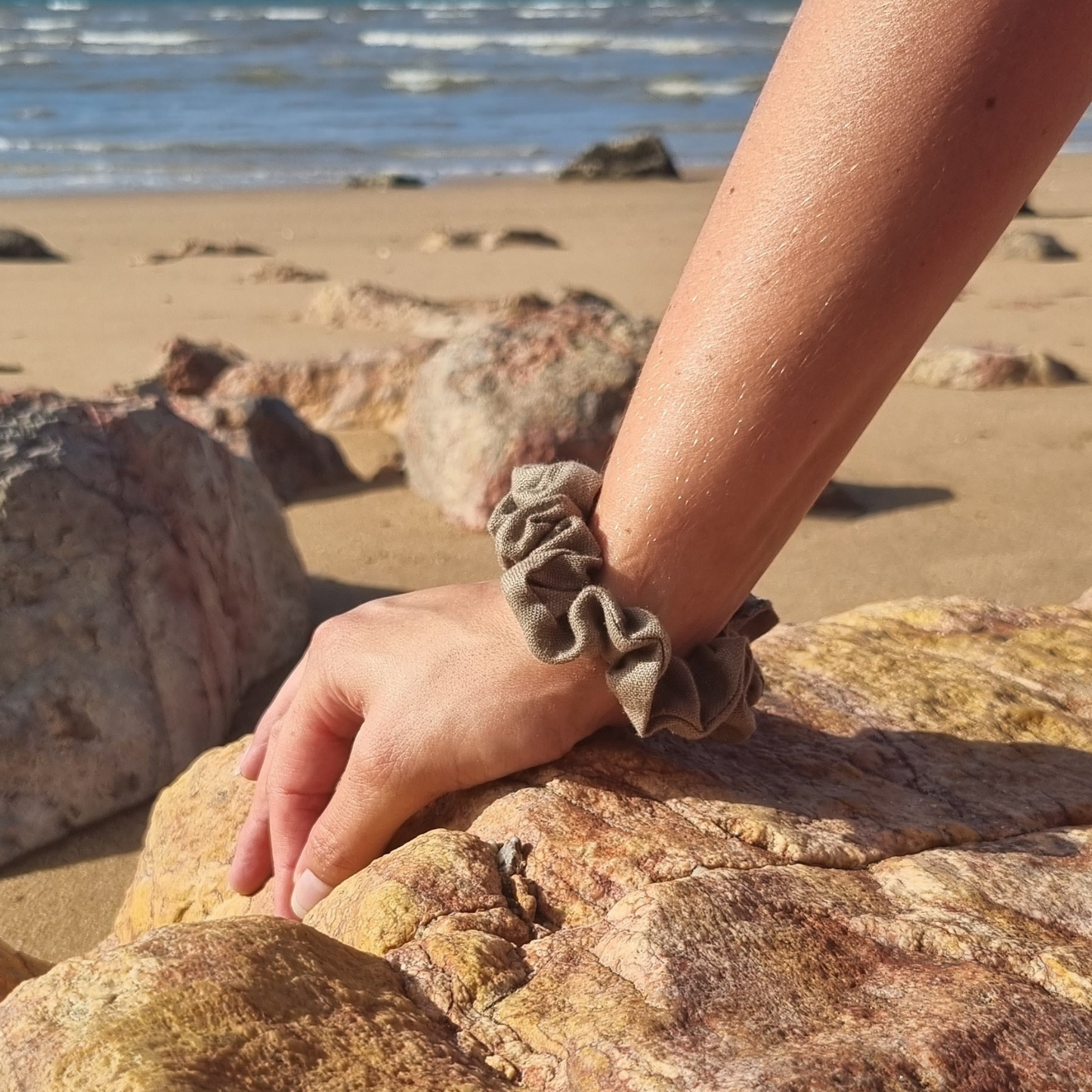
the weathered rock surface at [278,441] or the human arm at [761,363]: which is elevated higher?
the human arm at [761,363]

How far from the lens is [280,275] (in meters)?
8.97

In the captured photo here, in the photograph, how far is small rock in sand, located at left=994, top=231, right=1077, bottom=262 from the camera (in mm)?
8930

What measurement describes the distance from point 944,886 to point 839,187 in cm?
76

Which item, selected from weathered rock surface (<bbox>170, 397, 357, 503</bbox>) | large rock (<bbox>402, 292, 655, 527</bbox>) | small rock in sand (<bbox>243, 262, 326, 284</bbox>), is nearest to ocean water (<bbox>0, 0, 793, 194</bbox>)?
small rock in sand (<bbox>243, 262, 326, 284</bbox>)

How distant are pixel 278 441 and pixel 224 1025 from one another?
3997 millimetres

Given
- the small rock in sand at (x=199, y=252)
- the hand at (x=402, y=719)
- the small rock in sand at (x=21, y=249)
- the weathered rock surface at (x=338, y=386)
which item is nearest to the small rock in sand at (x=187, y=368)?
the weathered rock surface at (x=338, y=386)

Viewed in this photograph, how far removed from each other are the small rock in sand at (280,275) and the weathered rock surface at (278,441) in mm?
3924

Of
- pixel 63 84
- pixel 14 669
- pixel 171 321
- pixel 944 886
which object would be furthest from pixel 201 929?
pixel 63 84

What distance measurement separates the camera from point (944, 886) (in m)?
1.52

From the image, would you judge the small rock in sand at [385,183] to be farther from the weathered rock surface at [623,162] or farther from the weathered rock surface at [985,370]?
the weathered rock surface at [985,370]

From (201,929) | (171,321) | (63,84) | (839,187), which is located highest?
(839,187)

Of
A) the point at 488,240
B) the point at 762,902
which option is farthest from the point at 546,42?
the point at 762,902

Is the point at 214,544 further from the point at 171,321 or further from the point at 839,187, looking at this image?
the point at 171,321

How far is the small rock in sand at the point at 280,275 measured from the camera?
891 cm
